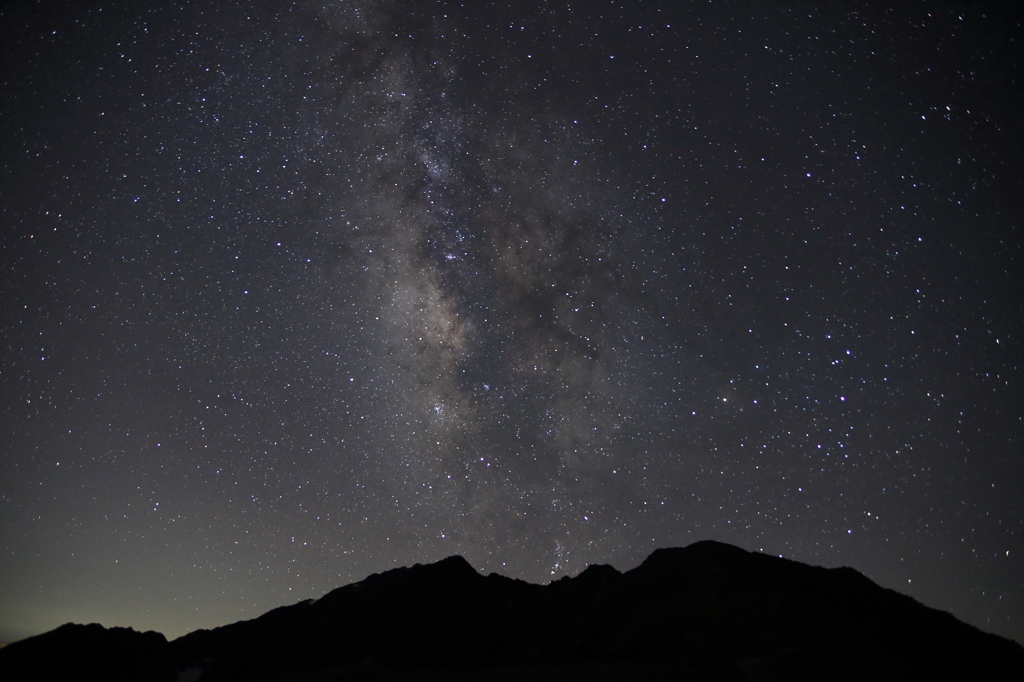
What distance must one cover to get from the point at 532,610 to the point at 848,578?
124ft

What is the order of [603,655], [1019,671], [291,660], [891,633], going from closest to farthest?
1. [1019,671]
2. [891,633]
3. [603,655]
4. [291,660]

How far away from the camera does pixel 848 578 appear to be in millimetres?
42969

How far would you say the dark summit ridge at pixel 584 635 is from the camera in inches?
1189

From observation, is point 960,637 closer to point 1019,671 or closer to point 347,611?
point 1019,671

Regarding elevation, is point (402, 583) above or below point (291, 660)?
above

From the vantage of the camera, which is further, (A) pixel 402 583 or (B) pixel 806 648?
(A) pixel 402 583

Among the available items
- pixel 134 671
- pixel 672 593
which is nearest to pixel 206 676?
pixel 134 671

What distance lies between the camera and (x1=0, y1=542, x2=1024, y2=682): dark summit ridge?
3020 centimetres

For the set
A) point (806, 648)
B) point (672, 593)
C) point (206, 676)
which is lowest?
point (206, 676)

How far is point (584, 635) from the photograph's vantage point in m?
49.5

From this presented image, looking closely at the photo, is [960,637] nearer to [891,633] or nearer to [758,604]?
[891,633]

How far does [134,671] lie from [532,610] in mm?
48210

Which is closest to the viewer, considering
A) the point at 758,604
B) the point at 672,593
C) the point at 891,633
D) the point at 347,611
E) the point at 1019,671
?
the point at 1019,671

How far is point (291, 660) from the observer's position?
65375mm
